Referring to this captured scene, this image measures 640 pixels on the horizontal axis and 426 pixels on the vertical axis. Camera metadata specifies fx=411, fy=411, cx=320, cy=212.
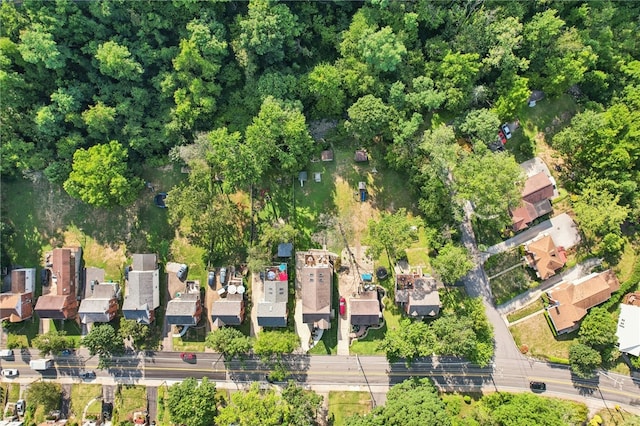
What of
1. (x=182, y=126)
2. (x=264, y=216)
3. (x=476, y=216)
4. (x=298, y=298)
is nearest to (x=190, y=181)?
(x=182, y=126)

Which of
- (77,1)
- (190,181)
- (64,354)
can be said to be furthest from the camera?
(64,354)

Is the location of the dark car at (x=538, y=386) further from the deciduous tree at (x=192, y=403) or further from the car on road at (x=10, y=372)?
the car on road at (x=10, y=372)

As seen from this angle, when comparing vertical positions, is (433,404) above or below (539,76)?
below

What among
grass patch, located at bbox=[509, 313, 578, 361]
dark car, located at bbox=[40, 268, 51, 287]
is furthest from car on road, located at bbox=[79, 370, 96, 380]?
grass patch, located at bbox=[509, 313, 578, 361]

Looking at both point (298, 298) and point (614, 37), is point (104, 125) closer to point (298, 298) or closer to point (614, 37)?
point (298, 298)

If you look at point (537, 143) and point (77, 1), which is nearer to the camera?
point (77, 1)

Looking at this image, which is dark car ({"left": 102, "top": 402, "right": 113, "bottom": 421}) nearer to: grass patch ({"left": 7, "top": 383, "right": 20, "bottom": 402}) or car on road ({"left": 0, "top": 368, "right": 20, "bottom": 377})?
grass patch ({"left": 7, "top": 383, "right": 20, "bottom": 402})

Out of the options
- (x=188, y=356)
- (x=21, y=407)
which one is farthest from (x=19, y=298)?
(x=188, y=356)
